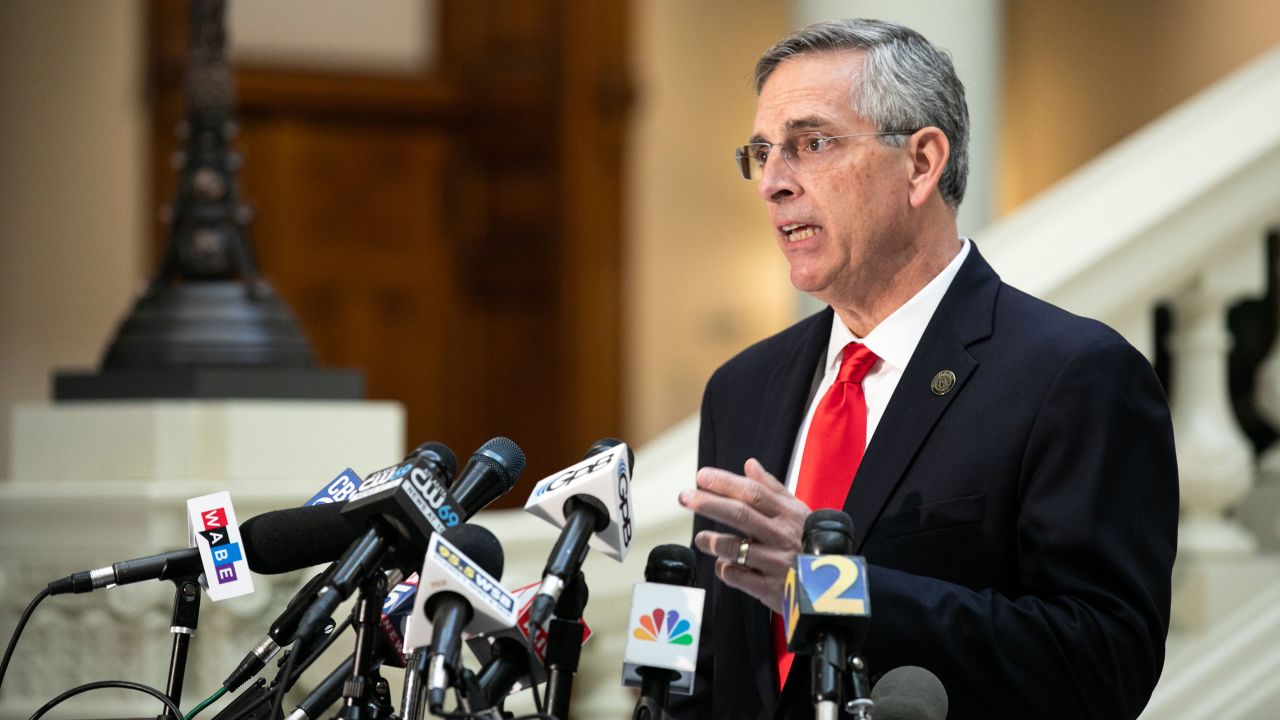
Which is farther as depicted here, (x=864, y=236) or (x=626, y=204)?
(x=626, y=204)

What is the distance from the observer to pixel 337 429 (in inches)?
157

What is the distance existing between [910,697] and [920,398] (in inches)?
24.9

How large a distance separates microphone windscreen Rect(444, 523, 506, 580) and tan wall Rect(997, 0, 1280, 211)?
5.75 m

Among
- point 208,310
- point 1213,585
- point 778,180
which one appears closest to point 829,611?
point 778,180

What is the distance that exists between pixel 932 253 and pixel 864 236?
0.39 ft

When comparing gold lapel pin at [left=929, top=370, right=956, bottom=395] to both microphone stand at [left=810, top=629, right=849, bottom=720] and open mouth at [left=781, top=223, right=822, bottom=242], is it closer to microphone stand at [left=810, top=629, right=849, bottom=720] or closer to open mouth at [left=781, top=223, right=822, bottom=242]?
open mouth at [left=781, top=223, right=822, bottom=242]

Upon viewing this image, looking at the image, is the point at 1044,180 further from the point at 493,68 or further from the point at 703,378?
the point at 493,68

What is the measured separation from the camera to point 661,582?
2023 millimetres

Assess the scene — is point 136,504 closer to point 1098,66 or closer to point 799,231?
point 799,231

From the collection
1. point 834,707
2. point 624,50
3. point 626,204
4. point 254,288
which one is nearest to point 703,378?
point 626,204

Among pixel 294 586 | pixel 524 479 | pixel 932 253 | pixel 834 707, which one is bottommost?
pixel 524 479

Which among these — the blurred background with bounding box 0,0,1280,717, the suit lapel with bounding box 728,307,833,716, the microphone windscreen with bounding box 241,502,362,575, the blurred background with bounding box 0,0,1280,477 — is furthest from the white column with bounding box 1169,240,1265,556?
the blurred background with bounding box 0,0,1280,477

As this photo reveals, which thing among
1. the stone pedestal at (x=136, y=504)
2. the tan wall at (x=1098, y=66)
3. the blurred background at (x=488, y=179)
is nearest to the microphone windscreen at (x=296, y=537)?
the stone pedestal at (x=136, y=504)

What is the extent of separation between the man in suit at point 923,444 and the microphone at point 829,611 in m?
0.17
